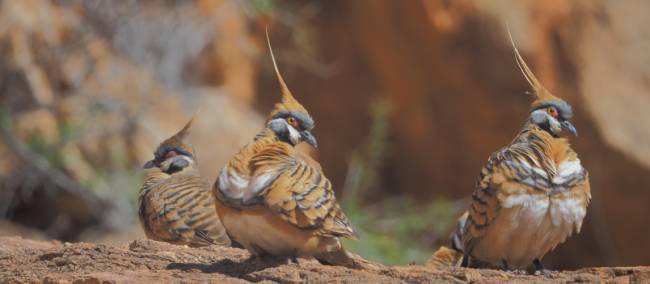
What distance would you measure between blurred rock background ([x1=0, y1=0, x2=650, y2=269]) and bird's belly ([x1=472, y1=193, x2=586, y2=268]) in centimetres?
567

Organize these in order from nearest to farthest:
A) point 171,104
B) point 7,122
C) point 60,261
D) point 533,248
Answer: point 60,261, point 533,248, point 7,122, point 171,104

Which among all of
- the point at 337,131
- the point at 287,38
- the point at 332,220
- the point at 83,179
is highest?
the point at 287,38

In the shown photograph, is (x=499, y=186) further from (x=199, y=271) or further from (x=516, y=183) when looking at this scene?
(x=199, y=271)

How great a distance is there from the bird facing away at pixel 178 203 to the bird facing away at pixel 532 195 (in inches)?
64.5

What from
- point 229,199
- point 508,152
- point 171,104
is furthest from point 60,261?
point 171,104

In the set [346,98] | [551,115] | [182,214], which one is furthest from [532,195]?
[346,98]

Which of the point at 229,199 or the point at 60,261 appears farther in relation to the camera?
the point at 60,261

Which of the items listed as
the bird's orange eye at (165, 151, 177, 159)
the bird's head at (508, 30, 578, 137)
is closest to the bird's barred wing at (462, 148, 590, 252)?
the bird's head at (508, 30, 578, 137)

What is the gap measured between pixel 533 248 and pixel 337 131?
8301mm

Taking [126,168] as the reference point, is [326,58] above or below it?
above

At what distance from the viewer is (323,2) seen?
13.4 m

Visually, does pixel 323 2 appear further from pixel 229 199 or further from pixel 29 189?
pixel 229 199

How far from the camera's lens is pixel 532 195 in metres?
5.09

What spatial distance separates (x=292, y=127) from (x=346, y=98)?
28.3 ft
